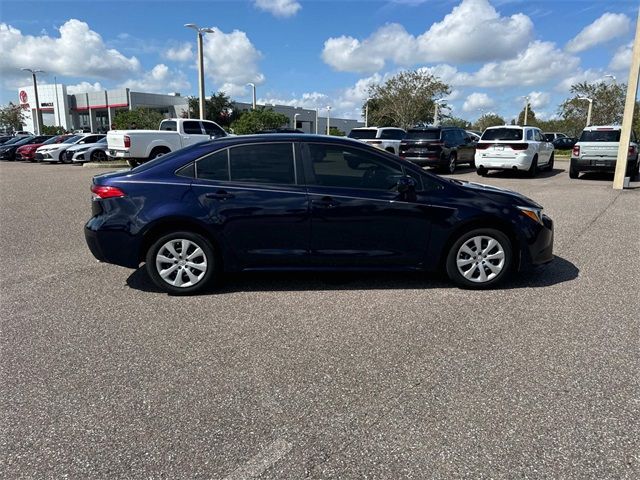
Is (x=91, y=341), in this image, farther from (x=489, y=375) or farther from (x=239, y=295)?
(x=489, y=375)

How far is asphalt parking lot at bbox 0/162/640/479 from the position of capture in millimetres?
2465

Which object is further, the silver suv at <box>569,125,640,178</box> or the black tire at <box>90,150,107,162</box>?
the black tire at <box>90,150,107,162</box>

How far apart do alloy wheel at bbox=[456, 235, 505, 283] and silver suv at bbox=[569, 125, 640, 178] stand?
12.4 m

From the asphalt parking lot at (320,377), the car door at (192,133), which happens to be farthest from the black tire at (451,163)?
the asphalt parking lot at (320,377)

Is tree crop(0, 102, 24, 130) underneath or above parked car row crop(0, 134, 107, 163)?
above

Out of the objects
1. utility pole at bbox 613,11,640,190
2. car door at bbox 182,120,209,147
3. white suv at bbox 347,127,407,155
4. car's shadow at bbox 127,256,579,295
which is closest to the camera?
car's shadow at bbox 127,256,579,295

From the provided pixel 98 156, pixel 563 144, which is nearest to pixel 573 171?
pixel 98 156

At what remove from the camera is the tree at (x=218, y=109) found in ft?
208

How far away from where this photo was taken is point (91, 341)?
149 inches

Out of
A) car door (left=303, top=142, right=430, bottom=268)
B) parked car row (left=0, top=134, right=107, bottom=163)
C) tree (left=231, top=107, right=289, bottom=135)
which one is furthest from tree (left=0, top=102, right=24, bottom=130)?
car door (left=303, top=142, right=430, bottom=268)

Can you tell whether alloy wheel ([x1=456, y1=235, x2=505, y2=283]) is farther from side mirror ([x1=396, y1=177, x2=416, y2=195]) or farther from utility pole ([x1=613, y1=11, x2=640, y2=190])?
utility pole ([x1=613, y1=11, x2=640, y2=190])

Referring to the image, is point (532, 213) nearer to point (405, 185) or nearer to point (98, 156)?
point (405, 185)

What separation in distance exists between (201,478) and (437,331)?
2.30m

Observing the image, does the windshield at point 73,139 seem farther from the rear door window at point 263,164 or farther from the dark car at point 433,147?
the rear door window at point 263,164
